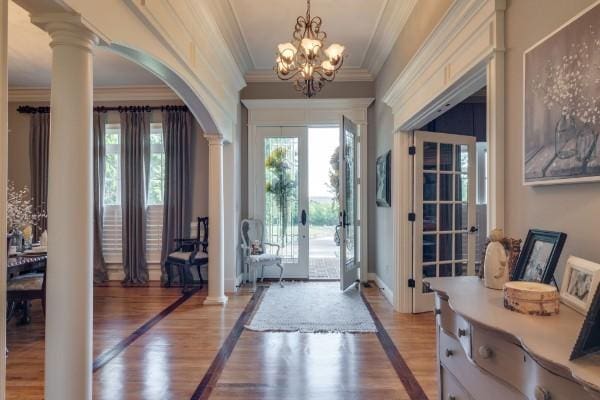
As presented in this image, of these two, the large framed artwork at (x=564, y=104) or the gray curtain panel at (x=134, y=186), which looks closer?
the large framed artwork at (x=564, y=104)

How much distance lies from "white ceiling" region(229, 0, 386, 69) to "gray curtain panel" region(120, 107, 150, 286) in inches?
89.3

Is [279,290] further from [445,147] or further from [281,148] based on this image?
[445,147]

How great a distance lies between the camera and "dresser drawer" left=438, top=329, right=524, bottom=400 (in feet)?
3.98

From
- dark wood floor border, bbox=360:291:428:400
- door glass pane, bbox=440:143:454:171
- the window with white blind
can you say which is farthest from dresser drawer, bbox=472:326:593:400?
the window with white blind

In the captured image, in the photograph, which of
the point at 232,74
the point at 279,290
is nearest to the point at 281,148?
the point at 232,74

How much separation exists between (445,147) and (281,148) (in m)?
2.64

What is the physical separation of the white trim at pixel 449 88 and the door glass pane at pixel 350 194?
1.02 m

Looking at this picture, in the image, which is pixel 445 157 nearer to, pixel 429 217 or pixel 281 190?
pixel 429 217

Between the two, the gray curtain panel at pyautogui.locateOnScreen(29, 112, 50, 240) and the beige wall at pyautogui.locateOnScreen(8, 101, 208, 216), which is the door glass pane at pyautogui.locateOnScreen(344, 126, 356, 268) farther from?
the gray curtain panel at pyautogui.locateOnScreen(29, 112, 50, 240)

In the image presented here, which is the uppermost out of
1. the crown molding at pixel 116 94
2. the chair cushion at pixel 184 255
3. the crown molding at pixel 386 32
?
the crown molding at pixel 386 32

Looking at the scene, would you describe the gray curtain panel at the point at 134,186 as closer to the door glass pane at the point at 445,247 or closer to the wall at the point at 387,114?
the wall at the point at 387,114

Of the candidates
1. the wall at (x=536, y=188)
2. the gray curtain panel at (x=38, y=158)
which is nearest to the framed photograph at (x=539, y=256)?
the wall at (x=536, y=188)

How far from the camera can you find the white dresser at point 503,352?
87cm

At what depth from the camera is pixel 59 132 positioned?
1657 mm
